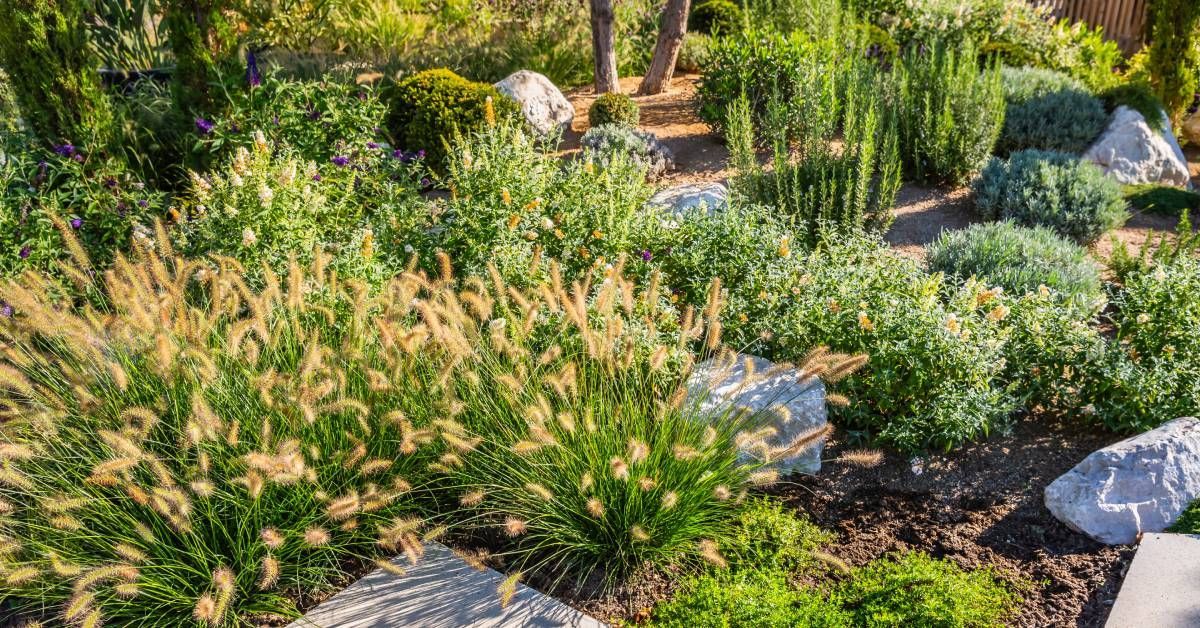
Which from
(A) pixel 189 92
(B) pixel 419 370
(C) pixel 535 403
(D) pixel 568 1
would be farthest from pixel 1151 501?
(D) pixel 568 1

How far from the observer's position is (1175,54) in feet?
32.8

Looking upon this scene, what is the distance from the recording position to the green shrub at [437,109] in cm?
776

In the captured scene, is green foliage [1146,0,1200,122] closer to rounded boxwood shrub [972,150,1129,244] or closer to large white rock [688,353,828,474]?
rounded boxwood shrub [972,150,1129,244]

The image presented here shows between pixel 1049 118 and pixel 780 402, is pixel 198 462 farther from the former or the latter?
pixel 1049 118

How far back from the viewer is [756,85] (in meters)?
8.27

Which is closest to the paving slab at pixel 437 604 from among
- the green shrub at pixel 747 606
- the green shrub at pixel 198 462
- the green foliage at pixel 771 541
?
the green shrub at pixel 198 462

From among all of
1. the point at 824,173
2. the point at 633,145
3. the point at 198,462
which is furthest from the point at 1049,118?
the point at 198,462

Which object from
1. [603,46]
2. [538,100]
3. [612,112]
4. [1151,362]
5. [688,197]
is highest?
[603,46]

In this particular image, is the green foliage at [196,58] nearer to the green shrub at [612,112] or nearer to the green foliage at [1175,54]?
the green shrub at [612,112]

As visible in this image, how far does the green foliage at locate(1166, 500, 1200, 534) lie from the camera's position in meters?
3.64

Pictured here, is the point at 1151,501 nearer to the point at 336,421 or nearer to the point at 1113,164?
the point at 336,421

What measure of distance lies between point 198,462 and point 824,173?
4.47 metres

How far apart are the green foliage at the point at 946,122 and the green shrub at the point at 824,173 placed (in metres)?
0.58

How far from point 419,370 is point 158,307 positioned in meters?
1.03
